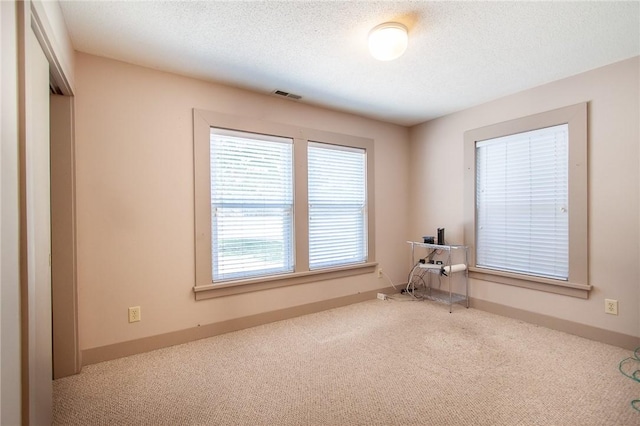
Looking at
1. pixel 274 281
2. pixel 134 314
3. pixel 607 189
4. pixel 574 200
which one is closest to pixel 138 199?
pixel 134 314

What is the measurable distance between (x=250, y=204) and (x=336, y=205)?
111cm

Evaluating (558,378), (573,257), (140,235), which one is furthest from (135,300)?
(573,257)

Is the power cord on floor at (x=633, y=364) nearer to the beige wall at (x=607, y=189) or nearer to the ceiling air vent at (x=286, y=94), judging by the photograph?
the beige wall at (x=607, y=189)

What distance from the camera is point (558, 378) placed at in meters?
2.03

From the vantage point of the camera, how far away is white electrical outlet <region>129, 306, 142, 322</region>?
2.45 m

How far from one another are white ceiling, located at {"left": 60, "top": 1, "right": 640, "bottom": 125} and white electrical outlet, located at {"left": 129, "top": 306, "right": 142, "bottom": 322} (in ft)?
6.62

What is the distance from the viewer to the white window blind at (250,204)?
288cm

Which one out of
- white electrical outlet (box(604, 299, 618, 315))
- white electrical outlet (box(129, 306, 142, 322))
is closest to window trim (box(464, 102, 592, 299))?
white electrical outlet (box(604, 299, 618, 315))

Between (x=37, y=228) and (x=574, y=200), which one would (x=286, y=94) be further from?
(x=574, y=200)

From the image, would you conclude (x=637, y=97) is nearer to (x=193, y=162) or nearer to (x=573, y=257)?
(x=573, y=257)

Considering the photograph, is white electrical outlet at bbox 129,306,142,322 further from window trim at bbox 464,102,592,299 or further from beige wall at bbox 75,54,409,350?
window trim at bbox 464,102,592,299

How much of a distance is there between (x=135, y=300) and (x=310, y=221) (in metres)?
1.84

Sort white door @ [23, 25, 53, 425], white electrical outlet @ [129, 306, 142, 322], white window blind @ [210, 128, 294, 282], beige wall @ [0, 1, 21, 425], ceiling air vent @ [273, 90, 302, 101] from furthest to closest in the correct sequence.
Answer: ceiling air vent @ [273, 90, 302, 101] < white window blind @ [210, 128, 294, 282] < white electrical outlet @ [129, 306, 142, 322] < white door @ [23, 25, 53, 425] < beige wall @ [0, 1, 21, 425]

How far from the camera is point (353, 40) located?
2.18m
